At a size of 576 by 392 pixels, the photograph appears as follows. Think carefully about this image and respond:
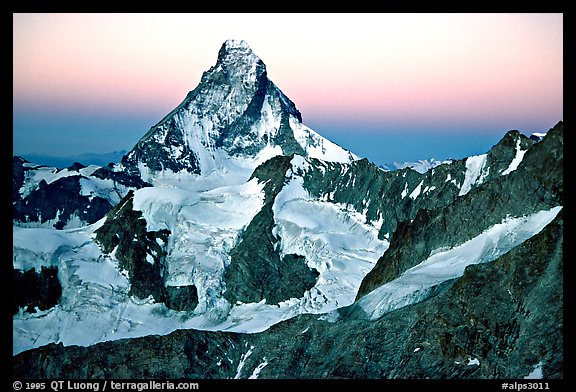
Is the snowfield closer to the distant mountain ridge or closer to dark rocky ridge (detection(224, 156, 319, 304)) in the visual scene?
the distant mountain ridge

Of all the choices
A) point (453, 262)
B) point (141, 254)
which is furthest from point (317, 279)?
point (453, 262)

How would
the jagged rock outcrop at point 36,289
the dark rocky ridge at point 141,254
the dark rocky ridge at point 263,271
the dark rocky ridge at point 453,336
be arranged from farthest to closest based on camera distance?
1. the dark rocky ridge at point 263,271
2. the dark rocky ridge at point 141,254
3. the jagged rock outcrop at point 36,289
4. the dark rocky ridge at point 453,336

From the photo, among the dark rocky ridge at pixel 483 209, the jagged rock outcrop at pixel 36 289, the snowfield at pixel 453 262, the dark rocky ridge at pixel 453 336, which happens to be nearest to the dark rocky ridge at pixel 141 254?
the jagged rock outcrop at pixel 36 289

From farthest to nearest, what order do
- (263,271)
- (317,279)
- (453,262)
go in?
(263,271) < (317,279) < (453,262)

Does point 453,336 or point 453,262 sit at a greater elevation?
point 453,262

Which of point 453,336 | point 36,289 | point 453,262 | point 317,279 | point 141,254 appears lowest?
point 36,289

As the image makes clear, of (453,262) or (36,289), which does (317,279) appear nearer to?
(36,289)

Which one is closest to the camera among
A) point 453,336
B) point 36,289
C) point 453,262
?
point 453,336

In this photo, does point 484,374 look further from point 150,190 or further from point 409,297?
point 150,190

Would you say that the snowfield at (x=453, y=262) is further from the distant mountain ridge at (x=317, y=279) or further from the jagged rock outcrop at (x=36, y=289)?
the jagged rock outcrop at (x=36, y=289)
